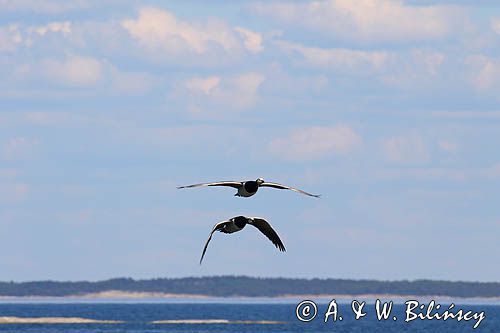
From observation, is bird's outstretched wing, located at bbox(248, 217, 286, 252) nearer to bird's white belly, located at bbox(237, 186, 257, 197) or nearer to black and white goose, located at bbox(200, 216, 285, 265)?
black and white goose, located at bbox(200, 216, 285, 265)

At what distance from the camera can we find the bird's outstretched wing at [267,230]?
42.1 m

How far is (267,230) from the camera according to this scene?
42.8 meters

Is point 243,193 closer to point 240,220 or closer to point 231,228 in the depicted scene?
point 240,220

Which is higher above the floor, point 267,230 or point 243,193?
point 243,193

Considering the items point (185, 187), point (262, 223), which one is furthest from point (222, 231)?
point (185, 187)

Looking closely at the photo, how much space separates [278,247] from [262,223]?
0.80 meters

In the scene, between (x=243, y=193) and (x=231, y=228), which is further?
(x=231, y=228)

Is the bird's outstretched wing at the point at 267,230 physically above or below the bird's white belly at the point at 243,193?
below

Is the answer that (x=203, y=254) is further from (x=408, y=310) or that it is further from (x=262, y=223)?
(x=408, y=310)

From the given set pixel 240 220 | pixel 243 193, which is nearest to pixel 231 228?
pixel 240 220

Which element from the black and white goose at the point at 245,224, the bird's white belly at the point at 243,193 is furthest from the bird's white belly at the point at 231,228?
the bird's white belly at the point at 243,193

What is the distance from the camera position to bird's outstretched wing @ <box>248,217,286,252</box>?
138 ft

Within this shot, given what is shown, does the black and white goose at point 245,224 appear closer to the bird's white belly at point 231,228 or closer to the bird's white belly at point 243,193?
the bird's white belly at point 231,228

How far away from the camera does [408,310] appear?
93125mm
